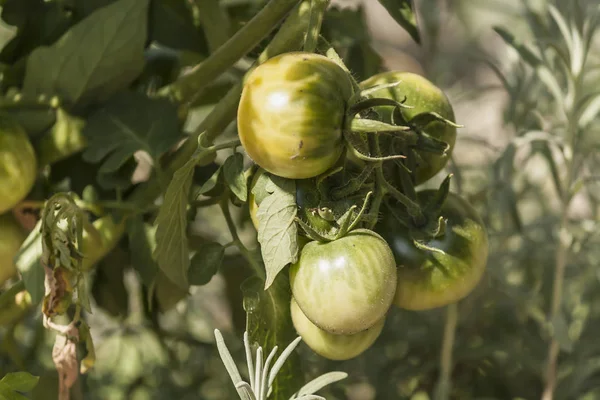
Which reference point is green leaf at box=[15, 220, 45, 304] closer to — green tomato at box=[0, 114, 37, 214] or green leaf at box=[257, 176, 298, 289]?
green tomato at box=[0, 114, 37, 214]

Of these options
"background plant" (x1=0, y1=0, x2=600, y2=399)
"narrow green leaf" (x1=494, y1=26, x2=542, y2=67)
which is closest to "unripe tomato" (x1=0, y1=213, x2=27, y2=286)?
"background plant" (x1=0, y1=0, x2=600, y2=399)

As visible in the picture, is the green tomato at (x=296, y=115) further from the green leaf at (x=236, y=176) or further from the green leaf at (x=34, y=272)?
the green leaf at (x=34, y=272)

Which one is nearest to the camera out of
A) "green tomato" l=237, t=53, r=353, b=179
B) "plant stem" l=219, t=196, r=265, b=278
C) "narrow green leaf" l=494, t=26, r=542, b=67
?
"green tomato" l=237, t=53, r=353, b=179

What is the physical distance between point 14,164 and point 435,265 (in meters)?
0.28

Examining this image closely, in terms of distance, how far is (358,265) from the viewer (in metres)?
0.34

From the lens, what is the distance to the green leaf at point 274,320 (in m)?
0.41

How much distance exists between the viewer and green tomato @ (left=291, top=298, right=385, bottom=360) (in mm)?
386

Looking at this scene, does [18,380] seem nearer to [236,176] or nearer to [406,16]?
[236,176]

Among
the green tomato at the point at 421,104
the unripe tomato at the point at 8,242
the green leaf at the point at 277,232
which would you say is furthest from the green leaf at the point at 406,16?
the unripe tomato at the point at 8,242

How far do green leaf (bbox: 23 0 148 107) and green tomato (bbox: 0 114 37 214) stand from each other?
0.14ft

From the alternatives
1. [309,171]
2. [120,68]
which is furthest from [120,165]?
[309,171]

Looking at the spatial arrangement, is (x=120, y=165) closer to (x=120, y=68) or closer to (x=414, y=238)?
(x=120, y=68)

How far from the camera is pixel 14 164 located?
461 millimetres

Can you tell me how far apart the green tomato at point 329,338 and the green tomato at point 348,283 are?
0.03m
